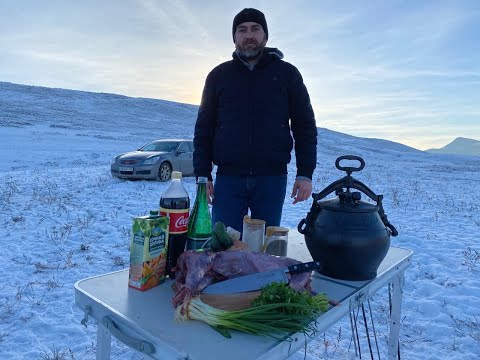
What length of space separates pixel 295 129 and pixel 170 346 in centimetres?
217

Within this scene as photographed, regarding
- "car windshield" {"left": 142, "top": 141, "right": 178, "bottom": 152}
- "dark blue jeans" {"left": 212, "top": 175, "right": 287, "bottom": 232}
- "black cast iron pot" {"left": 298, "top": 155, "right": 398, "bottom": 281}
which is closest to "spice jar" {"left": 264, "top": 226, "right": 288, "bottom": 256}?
"black cast iron pot" {"left": 298, "top": 155, "right": 398, "bottom": 281}

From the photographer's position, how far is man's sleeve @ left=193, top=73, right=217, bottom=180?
2977 millimetres

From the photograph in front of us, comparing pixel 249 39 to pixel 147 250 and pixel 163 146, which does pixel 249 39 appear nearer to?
pixel 147 250

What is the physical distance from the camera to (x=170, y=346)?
3.71ft

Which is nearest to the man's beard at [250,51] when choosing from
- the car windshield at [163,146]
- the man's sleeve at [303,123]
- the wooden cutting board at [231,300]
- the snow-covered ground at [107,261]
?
the man's sleeve at [303,123]

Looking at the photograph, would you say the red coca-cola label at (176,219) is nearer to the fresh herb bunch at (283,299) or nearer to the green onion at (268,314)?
the green onion at (268,314)

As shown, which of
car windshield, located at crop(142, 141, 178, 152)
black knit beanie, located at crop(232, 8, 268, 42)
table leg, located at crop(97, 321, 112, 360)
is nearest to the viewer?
table leg, located at crop(97, 321, 112, 360)

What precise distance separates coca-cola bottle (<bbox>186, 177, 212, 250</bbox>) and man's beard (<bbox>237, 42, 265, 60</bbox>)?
4.50 ft

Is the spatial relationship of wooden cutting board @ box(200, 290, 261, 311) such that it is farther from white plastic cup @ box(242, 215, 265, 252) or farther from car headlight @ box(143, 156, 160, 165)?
car headlight @ box(143, 156, 160, 165)

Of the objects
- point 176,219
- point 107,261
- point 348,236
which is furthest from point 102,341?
point 107,261

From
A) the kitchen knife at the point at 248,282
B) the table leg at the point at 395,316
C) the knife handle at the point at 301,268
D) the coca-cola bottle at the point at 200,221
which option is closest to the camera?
the kitchen knife at the point at 248,282

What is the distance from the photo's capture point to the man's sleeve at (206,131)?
298 cm

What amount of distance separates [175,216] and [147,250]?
0.22 metres

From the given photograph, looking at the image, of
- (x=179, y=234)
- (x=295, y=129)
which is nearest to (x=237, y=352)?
(x=179, y=234)
